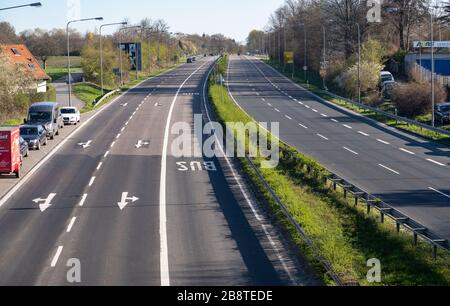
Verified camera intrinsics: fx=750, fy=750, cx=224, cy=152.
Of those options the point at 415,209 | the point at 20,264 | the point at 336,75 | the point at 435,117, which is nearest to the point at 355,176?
the point at 415,209

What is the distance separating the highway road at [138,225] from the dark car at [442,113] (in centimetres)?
2029

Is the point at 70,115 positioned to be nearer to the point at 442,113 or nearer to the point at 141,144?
the point at 141,144

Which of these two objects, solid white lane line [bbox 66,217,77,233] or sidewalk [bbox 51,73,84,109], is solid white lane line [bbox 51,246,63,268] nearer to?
solid white lane line [bbox 66,217,77,233]

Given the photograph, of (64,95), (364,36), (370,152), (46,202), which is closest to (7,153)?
(46,202)

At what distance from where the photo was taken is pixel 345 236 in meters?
20.3

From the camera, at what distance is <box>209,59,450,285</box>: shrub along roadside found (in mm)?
16281

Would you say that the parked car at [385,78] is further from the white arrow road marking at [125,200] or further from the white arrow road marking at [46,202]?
the white arrow road marking at [46,202]

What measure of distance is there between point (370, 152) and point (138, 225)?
20.0 meters

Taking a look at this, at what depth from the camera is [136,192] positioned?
2789cm

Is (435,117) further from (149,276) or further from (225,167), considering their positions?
(149,276)

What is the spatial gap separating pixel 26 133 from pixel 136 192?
14.9m

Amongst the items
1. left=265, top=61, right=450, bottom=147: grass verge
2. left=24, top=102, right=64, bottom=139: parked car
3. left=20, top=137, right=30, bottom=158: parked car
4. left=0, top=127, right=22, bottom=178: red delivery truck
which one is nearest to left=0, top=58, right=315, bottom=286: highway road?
left=0, top=127, right=22, bottom=178: red delivery truck

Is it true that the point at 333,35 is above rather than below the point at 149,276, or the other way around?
above

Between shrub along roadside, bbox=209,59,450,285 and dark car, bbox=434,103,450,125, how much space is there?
22504mm
